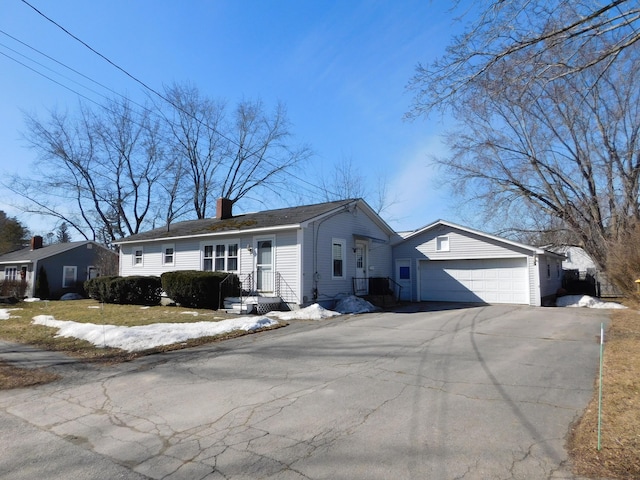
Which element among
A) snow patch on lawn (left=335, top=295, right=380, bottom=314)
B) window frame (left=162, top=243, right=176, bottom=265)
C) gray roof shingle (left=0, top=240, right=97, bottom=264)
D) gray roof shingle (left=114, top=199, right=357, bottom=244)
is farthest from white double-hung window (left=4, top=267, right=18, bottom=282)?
snow patch on lawn (left=335, top=295, right=380, bottom=314)

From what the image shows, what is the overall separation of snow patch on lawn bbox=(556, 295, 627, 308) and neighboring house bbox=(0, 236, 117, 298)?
29.2 meters

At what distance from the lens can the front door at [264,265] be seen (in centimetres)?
1700

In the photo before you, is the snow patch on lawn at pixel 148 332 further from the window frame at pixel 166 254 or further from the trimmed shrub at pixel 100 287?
the window frame at pixel 166 254

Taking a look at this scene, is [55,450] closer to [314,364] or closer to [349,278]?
[314,364]

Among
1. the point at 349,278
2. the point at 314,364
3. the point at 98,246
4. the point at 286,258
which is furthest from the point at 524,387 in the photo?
the point at 98,246

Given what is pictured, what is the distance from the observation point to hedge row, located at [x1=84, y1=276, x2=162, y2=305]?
18906mm

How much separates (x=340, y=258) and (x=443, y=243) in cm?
600

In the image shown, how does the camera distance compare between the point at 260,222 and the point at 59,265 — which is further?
the point at 59,265

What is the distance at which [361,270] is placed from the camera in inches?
778

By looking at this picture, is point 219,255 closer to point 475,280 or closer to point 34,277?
point 475,280

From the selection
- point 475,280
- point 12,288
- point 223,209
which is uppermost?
point 223,209

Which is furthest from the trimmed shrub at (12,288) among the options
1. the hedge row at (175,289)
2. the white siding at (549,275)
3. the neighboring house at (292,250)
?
the white siding at (549,275)

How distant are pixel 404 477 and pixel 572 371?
4.94 metres

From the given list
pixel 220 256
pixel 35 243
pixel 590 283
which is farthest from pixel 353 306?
pixel 35 243
